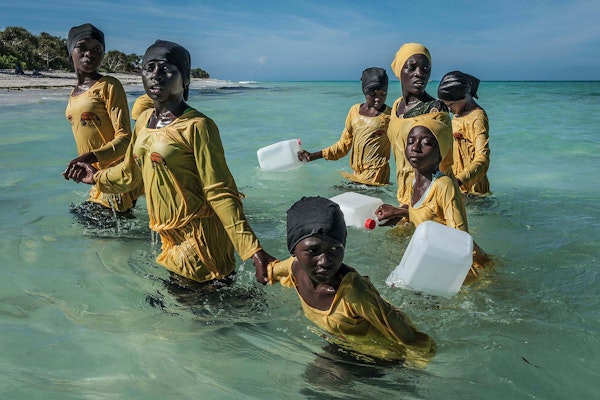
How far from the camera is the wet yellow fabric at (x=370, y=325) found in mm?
2410

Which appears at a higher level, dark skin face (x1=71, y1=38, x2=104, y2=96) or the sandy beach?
the sandy beach

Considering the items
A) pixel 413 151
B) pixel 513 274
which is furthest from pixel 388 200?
pixel 413 151

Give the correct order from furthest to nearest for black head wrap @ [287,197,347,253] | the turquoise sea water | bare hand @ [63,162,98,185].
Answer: bare hand @ [63,162,98,185] → the turquoise sea water → black head wrap @ [287,197,347,253]

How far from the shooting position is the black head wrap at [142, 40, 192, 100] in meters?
Result: 2.85

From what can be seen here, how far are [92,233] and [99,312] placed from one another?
1.75 metres

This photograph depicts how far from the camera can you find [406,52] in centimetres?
445

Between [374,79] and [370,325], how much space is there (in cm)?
388

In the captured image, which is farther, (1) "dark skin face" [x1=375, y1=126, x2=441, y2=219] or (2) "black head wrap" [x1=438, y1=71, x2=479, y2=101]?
(2) "black head wrap" [x1=438, y1=71, x2=479, y2=101]

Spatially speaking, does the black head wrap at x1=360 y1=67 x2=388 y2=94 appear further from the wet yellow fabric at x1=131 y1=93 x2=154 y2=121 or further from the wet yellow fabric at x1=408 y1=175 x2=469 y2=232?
the wet yellow fabric at x1=408 y1=175 x2=469 y2=232

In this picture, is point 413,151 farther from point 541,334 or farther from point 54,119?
point 54,119

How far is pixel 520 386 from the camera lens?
2.83 m

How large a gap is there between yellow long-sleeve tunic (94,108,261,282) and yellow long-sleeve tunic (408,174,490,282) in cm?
120

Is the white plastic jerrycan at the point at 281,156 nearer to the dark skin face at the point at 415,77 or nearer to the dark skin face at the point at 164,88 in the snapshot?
the dark skin face at the point at 415,77

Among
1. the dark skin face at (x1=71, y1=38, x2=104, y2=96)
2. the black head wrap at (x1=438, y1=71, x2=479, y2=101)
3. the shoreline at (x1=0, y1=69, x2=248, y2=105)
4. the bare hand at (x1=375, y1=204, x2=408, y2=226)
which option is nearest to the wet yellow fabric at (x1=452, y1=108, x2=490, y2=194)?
the black head wrap at (x1=438, y1=71, x2=479, y2=101)
